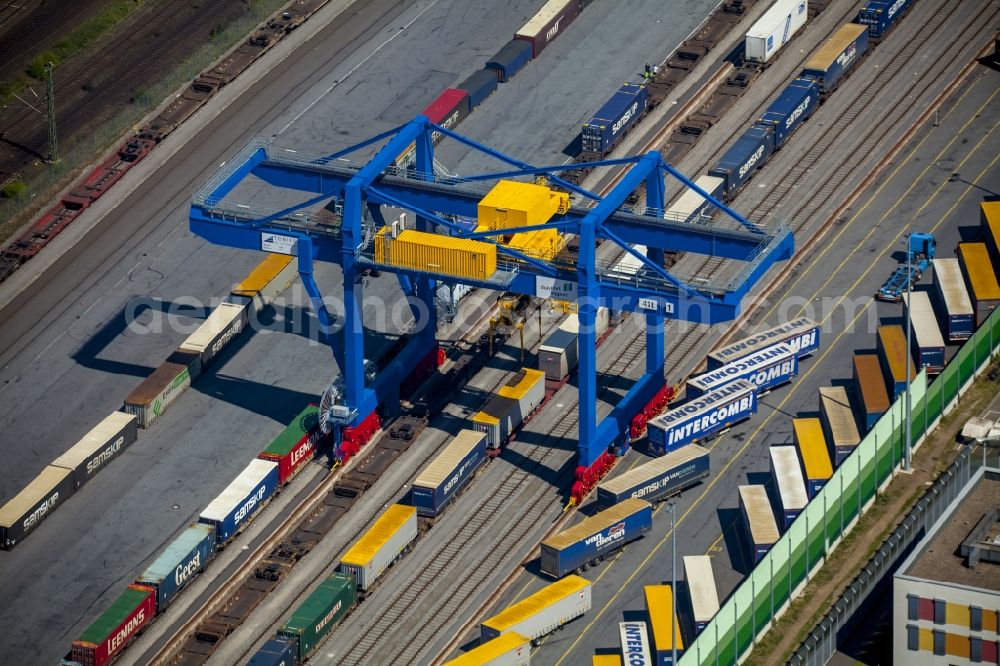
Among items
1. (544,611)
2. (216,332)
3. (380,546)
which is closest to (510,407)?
(380,546)

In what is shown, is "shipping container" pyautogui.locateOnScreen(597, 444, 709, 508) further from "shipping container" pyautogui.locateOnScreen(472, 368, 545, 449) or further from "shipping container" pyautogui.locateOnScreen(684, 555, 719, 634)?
"shipping container" pyautogui.locateOnScreen(472, 368, 545, 449)

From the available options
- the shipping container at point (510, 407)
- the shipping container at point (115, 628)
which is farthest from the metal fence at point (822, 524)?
the shipping container at point (115, 628)

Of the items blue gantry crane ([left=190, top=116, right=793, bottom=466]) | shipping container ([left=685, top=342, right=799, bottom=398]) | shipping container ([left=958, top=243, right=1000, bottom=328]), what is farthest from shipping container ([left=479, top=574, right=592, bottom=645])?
shipping container ([left=958, top=243, right=1000, bottom=328])

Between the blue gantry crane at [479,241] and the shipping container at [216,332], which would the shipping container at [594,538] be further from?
the shipping container at [216,332]

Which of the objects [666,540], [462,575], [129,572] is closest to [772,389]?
[666,540]

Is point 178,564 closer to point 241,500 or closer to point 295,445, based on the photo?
point 241,500

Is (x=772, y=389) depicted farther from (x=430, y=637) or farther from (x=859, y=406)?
(x=430, y=637)
